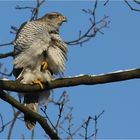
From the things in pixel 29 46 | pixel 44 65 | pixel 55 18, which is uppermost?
pixel 55 18

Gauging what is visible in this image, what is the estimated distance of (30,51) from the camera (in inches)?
219

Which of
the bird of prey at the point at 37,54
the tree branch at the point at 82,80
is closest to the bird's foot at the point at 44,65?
the bird of prey at the point at 37,54

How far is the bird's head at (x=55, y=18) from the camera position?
22.3 ft

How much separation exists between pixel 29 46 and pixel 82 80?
1.88 metres

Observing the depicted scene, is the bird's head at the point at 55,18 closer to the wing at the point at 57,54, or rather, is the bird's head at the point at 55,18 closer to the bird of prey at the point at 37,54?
the bird of prey at the point at 37,54

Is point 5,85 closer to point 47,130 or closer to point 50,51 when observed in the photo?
point 47,130

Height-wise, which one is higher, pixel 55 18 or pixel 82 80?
pixel 55 18

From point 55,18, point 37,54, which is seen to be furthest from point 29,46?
point 55,18

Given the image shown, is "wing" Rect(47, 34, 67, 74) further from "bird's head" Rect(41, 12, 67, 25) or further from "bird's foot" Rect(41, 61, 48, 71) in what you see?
"bird's head" Rect(41, 12, 67, 25)

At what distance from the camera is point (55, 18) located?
696cm

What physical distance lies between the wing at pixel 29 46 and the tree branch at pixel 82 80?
135cm

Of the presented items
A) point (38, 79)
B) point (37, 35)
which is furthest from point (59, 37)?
point (38, 79)

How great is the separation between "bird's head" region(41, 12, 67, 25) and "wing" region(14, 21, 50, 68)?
1.00 metres

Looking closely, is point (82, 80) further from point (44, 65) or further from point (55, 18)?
point (55, 18)
